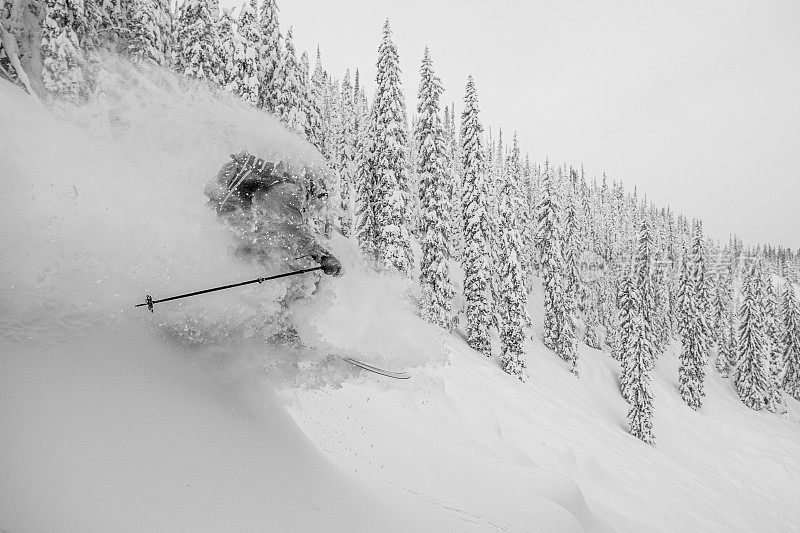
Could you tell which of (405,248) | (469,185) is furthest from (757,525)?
(469,185)

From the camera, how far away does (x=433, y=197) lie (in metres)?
25.2

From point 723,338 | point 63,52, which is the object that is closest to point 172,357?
point 63,52

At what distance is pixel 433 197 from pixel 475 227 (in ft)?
10.5

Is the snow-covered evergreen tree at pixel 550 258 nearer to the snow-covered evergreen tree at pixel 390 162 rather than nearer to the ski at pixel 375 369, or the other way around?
the snow-covered evergreen tree at pixel 390 162

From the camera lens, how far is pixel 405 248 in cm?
2270

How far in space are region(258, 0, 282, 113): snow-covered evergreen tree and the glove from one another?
66.5 ft

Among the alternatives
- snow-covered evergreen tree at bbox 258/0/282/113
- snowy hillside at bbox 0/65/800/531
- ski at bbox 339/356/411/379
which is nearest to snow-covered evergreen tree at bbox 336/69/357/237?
snow-covered evergreen tree at bbox 258/0/282/113

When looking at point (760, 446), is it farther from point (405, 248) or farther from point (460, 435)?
point (460, 435)

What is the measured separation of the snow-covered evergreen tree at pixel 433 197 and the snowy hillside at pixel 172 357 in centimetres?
Result: 1750

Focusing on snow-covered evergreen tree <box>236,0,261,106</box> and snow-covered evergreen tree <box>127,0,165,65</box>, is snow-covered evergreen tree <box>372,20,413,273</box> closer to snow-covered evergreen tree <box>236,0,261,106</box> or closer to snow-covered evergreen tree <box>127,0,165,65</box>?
snow-covered evergreen tree <box>236,0,261,106</box>

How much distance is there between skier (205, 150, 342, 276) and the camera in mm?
4363

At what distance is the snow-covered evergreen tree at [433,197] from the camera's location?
80.6 ft

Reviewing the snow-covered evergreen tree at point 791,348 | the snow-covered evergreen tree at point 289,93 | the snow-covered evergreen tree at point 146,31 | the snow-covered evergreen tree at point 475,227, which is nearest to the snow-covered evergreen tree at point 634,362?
the snow-covered evergreen tree at point 475,227

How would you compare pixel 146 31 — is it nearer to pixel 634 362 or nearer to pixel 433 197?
pixel 433 197
